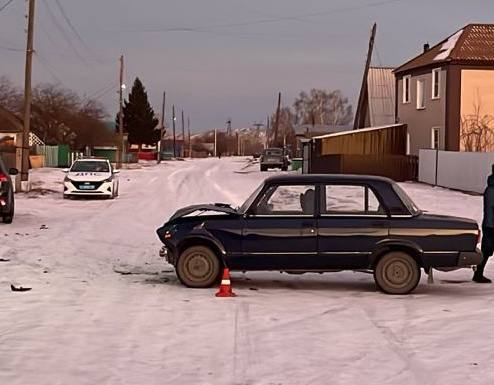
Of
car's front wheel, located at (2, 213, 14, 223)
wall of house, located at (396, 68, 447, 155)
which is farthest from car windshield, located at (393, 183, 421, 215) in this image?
wall of house, located at (396, 68, 447, 155)

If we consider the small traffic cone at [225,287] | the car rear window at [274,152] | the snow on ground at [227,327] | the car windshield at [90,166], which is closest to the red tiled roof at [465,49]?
the car rear window at [274,152]

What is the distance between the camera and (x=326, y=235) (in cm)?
1056

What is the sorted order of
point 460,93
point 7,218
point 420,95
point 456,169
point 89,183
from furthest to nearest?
1. point 420,95
2. point 460,93
3. point 456,169
4. point 89,183
5. point 7,218

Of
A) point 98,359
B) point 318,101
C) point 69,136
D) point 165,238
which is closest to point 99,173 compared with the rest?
point 165,238

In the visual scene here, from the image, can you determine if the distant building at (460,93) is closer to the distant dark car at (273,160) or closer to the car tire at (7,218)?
the distant dark car at (273,160)

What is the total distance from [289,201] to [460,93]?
103 feet

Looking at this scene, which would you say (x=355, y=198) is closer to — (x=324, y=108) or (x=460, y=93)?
(x=460, y=93)

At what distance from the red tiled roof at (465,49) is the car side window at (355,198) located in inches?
1229

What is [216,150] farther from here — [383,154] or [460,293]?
[460,293]

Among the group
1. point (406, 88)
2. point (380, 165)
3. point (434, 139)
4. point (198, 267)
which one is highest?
point (406, 88)

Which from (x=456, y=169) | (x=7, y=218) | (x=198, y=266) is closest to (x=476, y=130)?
(x=456, y=169)

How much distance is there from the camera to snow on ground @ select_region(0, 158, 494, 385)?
668cm

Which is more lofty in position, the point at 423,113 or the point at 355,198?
the point at 423,113

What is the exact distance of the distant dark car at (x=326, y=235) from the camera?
34.6 ft
